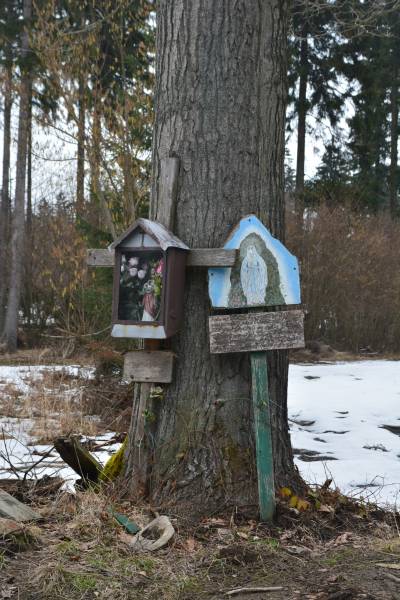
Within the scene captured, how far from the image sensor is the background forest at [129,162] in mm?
9297

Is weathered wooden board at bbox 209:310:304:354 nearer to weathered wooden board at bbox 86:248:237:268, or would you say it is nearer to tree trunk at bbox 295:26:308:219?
weathered wooden board at bbox 86:248:237:268

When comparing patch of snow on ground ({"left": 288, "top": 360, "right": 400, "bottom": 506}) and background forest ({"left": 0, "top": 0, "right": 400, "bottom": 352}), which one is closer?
patch of snow on ground ({"left": 288, "top": 360, "right": 400, "bottom": 506})

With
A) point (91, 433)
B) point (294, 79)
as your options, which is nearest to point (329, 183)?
point (294, 79)

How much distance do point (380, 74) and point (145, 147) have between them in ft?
54.1

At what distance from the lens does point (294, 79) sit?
20844mm

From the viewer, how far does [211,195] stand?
11.7ft

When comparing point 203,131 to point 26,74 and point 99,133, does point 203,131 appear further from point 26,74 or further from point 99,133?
point 26,74

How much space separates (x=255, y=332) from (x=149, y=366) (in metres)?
0.58

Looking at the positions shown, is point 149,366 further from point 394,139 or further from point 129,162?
point 394,139

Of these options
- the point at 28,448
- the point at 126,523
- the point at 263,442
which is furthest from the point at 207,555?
the point at 28,448

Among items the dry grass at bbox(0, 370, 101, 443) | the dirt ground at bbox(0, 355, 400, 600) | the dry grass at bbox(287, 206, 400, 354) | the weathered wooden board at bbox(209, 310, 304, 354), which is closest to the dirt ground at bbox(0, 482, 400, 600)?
the dirt ground at bbox(0, 355, 400, 600)

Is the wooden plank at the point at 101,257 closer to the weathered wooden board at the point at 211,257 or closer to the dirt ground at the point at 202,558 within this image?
the weathered wooden board at the point at 211,257

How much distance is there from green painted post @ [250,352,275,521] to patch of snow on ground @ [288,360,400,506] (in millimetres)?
864

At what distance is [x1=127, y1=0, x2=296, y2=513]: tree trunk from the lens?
3455 millimetres
